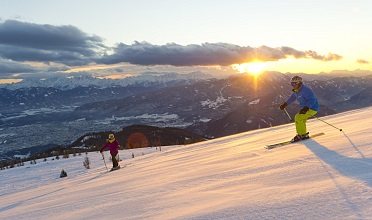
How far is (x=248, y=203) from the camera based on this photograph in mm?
2783

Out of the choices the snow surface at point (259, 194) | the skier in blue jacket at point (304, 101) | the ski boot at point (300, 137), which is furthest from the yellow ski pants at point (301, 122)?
the snow surface at point (259, 194)

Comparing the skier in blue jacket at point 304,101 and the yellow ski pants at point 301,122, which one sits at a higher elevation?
the skier in blue jacket at point 304,101

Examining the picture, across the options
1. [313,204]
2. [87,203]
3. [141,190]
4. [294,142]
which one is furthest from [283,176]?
[294,142]

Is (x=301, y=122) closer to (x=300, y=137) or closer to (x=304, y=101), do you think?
(x=300, y=137)

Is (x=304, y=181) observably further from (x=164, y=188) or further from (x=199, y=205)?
(x=164, y=188)

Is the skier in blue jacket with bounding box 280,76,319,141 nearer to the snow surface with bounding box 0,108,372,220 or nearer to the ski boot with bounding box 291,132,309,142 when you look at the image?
the ski boot with bounding box 291,132,309,142

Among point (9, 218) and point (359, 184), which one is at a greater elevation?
point (359, 184)

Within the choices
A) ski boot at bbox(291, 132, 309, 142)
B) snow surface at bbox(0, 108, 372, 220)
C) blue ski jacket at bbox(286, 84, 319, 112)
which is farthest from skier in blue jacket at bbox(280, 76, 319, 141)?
snow surface at bbox(0, 108, 372, 220)

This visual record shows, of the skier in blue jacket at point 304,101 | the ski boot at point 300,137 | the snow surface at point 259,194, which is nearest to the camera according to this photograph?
the snow surface at point 259,194

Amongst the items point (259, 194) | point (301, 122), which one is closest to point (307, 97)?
point (301, 122)

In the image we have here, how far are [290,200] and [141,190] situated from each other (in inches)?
102

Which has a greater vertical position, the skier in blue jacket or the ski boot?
the skier in blue jacket

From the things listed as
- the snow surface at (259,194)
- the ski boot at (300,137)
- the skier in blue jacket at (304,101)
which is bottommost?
the ski boot at (300,137)

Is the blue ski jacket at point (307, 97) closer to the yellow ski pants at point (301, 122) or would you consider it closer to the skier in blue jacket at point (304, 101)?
the skier in blue jacket at point (304, 101)
